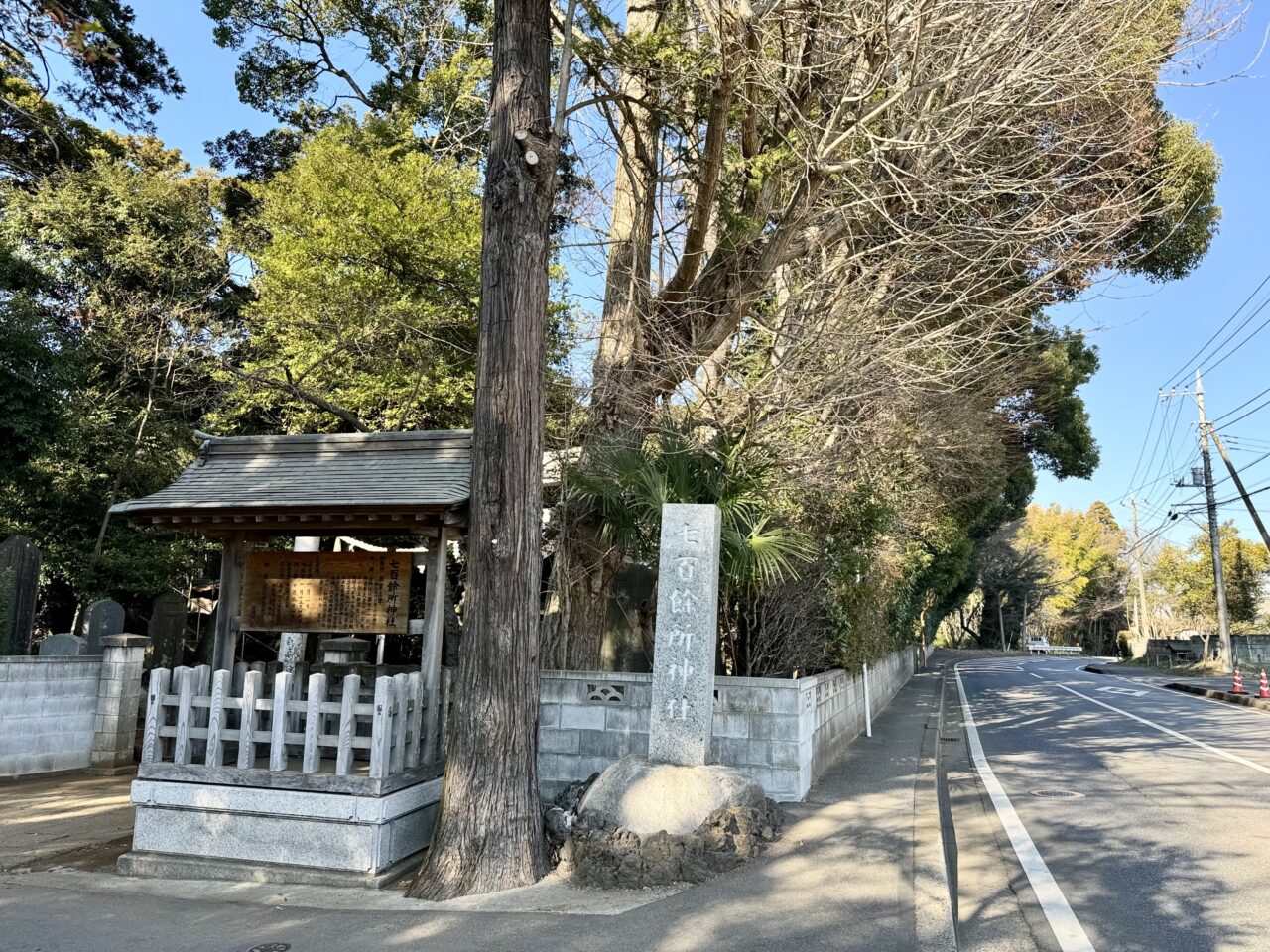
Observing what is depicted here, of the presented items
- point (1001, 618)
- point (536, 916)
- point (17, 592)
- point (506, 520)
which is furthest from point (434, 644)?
point (1001, 618)

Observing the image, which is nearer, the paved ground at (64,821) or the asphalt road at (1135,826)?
the asphalt road at (1135,826)

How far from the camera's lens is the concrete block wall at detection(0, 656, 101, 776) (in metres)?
10.3

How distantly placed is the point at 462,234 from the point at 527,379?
9.17m

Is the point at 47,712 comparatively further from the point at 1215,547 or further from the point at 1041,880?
the point at 1215,547

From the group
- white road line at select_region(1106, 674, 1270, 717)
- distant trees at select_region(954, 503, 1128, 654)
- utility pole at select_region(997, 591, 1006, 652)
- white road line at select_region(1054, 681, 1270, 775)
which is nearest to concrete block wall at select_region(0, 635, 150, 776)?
white road line at select_region(1054, 681, 1270, 775)

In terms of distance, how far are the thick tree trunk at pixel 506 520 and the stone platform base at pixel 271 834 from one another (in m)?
0.53

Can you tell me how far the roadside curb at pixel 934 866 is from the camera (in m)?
5.07

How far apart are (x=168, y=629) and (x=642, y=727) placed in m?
9.82

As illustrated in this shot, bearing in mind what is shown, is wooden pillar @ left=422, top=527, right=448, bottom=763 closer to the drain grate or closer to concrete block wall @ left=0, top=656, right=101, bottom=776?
concrete block wall @ left=0, top=656, right=101, bottom=776

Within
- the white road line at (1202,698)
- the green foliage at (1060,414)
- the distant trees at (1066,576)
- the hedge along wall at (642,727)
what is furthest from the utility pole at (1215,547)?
the hedge along wall at (642,727)

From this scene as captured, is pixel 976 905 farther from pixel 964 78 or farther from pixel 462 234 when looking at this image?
pixel 462 234

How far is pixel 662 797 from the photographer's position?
6.55 m

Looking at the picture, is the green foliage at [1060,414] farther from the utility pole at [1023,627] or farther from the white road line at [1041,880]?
the utility pole at [1023,627]

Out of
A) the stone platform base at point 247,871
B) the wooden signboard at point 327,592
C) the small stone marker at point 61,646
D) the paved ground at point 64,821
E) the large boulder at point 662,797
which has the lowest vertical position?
the paved ground at point 64,821
